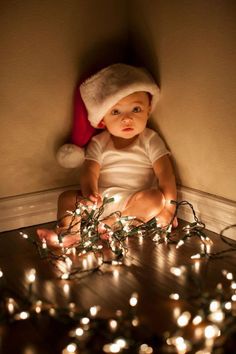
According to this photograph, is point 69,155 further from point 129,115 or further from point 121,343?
point 121,343

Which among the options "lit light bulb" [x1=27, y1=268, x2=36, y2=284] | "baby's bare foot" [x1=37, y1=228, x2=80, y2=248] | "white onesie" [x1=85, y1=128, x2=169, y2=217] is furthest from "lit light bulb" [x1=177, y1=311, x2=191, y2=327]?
"white onesie" [x1=85, y1=128, x2=169, y2=217]

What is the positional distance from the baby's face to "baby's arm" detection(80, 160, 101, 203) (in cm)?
16

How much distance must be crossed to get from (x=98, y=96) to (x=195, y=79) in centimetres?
36

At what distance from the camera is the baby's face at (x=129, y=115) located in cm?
165

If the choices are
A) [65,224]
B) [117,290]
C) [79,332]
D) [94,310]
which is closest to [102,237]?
[65,224]

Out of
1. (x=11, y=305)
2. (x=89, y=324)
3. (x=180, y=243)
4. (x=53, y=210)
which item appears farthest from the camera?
(x=53, y=210)

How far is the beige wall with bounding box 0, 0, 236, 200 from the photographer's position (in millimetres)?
1491

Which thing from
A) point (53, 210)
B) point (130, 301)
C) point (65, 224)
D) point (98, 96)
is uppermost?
point (98, 96)

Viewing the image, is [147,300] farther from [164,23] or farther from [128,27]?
[128,27]

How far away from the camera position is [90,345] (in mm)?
990

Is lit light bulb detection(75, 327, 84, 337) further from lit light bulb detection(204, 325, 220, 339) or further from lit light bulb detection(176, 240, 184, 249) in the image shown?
lit light bulb detection(176, 240, 184, 249)

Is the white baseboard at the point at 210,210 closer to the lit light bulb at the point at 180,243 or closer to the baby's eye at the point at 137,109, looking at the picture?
the lit light bulb at the point at 180,243

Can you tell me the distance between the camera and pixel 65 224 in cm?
161

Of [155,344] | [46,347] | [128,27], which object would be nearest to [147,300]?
[155,344]
